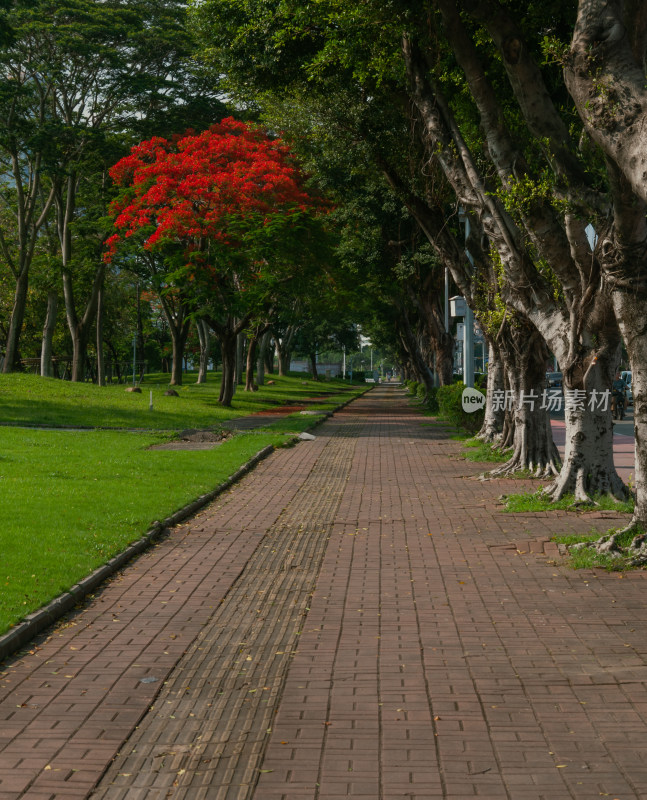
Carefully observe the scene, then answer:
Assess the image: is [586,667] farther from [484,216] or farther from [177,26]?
[177,26]

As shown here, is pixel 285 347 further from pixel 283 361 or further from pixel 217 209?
pixel 217 209

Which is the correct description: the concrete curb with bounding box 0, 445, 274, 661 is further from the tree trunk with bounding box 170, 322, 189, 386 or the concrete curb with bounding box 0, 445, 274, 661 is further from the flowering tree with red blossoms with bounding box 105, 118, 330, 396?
the tree trunk with bounding box 170, 322, 189, 386

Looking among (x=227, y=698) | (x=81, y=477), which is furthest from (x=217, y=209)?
(x=227, y=698)

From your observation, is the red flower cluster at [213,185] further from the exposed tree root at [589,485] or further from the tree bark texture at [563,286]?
the exposed tree root at [589,485]

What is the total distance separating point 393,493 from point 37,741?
9.73m

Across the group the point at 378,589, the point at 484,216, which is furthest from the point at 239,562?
the point at 484,216

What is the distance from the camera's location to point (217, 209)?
1204 inches

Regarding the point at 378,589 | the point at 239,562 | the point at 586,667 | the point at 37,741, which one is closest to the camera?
the point at 37,741

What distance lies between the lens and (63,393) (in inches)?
1206

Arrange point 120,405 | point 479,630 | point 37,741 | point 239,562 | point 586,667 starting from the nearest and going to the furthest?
point 37,741, point 586,667, point 479,630, point 239,562, point 120,405

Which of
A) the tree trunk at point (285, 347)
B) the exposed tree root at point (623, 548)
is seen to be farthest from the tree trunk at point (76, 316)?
the exposed tree root at point (623, 548)

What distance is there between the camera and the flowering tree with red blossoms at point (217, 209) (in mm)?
29906

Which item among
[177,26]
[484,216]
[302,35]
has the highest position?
[177,26]

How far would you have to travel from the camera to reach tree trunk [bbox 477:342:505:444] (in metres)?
20.1
